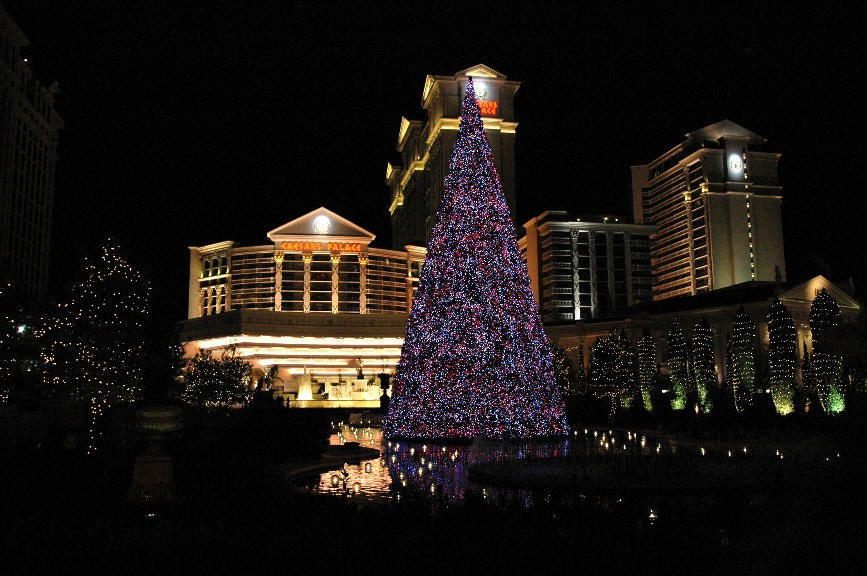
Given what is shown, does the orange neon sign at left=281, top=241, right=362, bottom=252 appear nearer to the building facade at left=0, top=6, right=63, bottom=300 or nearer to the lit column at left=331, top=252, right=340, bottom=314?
the lit column at left=331, top=252, right=340, bottom=314

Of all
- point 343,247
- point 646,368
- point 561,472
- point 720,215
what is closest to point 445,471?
point 561,472

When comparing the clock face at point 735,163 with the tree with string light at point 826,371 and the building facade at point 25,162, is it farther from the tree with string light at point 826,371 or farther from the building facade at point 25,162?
the building facade at point 25,162

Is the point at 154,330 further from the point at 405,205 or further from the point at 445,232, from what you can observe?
the point at 405,205

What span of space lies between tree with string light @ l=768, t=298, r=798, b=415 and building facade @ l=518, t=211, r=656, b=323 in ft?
228

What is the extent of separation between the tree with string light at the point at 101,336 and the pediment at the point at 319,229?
72641mm

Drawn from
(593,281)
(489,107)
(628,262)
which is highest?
(489,107)

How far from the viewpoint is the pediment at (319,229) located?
104812mm

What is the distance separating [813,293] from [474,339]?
57.7 m

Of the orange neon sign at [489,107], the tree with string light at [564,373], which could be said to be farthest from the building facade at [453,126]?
the tree with string light at [564,373]

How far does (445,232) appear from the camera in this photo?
30703 millimetres

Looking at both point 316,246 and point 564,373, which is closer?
point 564,373

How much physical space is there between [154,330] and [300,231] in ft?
251

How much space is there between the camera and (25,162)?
281 ft

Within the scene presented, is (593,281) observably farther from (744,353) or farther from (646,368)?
(744,353)
